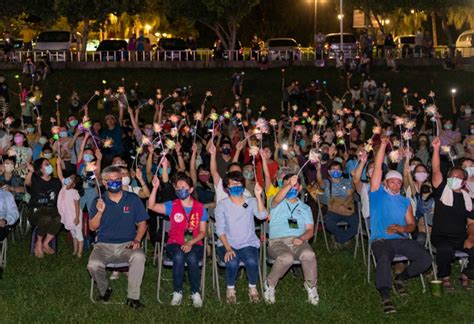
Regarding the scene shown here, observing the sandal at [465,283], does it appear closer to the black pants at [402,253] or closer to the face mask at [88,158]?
→ the black pants at [402,253]

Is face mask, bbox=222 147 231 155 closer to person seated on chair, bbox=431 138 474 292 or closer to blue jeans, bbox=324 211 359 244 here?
blue jeans, bbox=324 211 359 244

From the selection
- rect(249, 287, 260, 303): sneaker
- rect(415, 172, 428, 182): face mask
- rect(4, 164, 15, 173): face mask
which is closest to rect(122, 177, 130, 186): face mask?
rect(249, 287, 260, 303): sneaker

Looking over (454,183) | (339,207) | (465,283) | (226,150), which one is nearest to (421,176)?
(454,183)

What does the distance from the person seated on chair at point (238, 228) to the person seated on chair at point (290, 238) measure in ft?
0.67

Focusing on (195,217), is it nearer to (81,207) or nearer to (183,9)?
(81,207)

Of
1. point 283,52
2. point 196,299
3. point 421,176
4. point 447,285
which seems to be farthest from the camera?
point 283,52

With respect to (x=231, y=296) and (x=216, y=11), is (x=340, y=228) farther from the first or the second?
(x=216, y=11)

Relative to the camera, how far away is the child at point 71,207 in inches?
544

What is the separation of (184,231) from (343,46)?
29.0 m

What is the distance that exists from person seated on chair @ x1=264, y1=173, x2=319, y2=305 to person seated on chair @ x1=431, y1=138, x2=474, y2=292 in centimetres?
152

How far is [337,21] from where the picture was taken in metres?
61.7

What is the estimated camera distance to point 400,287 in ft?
39.3

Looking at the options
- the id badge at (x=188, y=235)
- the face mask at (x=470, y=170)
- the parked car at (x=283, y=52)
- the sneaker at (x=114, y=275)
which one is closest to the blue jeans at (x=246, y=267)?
the id badge at (x=188, y=235)

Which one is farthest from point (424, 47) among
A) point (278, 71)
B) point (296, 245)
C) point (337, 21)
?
point (296, 245)
